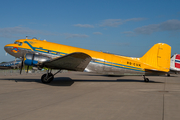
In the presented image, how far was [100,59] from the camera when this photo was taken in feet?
53.1

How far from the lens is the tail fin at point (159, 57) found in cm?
1658

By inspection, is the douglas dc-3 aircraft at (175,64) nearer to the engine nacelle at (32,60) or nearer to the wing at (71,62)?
the wing at (71,62)

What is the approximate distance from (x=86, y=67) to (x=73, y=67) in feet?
4.68

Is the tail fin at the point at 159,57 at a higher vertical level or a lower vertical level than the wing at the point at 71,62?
higher

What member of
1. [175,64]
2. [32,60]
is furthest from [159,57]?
[175,64]

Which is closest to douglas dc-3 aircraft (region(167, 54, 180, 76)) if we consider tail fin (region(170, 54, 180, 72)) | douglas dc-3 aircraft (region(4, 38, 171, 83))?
tail fin (region(170, 54, 180, 72))

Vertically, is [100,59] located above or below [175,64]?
below

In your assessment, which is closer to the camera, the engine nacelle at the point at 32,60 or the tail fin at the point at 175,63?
the engine nacelle at the point at 32,60

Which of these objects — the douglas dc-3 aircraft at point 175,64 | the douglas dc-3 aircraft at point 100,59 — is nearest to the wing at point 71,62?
the douglas dc-3 aircraft at point 100,59

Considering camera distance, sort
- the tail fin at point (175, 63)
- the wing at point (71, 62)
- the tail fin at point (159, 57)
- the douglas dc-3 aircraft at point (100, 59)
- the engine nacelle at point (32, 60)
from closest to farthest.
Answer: the wing at point (71, 62)
the engine nacelle at point (32, 60)
the douglas dc-3 aircraft at point (100, 59)
the tail fin at point (159, 57)
the tail fin at point (175, 63)

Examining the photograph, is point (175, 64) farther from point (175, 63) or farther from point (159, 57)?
point (159, 57)

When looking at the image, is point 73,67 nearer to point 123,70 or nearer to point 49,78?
point 49,78

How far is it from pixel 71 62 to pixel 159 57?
895 cm

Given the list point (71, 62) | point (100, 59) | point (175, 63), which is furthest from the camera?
point (175, 63)
